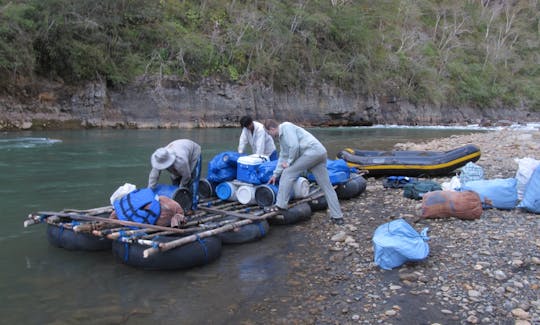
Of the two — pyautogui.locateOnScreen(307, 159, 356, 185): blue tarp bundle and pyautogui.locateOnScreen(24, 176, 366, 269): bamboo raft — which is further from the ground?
pyautogui.locateOnScreen(307, 159, 356, 185): blue tarp bundle

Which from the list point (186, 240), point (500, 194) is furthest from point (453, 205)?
point (186, 240)

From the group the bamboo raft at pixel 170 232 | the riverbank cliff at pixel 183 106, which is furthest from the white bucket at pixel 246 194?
the riverbank cliff at pixel 183 106

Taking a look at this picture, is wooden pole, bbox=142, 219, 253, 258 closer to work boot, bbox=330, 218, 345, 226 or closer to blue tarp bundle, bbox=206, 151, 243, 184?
blue tarp bundle, bbox=206, 151, 243, 184

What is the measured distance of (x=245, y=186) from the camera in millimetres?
7660

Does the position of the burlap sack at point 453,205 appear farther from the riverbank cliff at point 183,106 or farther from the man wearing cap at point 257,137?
the riverbank cliff at point 183,106

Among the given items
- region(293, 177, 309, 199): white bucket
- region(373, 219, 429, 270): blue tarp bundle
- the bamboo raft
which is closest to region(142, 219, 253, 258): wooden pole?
the bamboo raft

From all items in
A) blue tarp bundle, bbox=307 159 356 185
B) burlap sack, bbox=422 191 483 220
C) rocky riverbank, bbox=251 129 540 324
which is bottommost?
rocky riverbank, bbox=251 129 540 324

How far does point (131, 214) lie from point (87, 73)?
26.1m

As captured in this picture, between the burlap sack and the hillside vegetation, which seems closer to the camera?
the burlap sack

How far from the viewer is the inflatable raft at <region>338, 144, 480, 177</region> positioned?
11.0 m

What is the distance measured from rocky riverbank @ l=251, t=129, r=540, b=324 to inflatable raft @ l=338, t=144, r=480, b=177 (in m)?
3.78

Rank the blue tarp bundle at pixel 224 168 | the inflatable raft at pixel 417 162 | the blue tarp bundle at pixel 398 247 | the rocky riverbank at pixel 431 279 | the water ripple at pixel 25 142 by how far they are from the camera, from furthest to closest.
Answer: the water ripple at pixel 25 142 < the inflatable raft at pixel 417 162 < the blue tarp bundle at pixel 224 168 < the blue tarp bundle at pixel 398 247 < the rocky riverbank at pixel 431 279

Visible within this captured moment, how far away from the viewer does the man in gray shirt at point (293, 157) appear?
6973mm

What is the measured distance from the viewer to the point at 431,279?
16.0 feet
